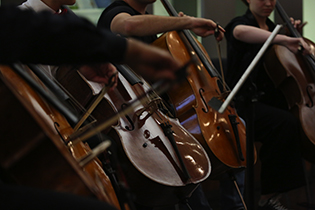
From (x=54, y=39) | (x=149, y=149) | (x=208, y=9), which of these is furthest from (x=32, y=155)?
(x=208, y=9)

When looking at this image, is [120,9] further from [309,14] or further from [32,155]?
[309,14]

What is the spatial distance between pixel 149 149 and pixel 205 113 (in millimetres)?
395

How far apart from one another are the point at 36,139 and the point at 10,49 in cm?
16

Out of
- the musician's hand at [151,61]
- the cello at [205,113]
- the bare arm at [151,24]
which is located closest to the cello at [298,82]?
the cello at [205,113]

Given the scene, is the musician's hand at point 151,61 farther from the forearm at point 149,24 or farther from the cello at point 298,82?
the cello at point 298,82

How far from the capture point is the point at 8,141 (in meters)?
0.63

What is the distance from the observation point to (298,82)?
2.01m

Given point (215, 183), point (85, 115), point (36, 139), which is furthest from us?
point (215, 183)

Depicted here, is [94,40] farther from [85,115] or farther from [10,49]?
[85,115]

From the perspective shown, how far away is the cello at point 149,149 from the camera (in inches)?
44.2

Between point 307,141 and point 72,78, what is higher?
point 72,78

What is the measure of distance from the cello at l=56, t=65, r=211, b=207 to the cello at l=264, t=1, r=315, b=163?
835mm

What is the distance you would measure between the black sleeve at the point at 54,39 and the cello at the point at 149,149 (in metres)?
0.46

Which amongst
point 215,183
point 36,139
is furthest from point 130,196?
point 215,183
